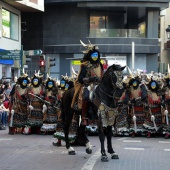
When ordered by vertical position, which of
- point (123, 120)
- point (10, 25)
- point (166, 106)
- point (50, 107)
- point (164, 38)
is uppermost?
→ point (164, 38)

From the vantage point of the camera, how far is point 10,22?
3388cm

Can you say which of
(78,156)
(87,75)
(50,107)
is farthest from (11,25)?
(78,156)

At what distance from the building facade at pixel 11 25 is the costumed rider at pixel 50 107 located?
14.7m

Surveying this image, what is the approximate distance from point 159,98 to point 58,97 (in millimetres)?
3622

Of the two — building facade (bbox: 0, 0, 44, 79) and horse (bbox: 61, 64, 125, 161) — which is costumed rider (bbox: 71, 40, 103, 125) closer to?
horse (bbox: 61, 64, 125, 161)

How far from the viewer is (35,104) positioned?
55.2 ft

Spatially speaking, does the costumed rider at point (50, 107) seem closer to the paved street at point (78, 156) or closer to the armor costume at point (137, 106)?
the paved street at point (78, 156)

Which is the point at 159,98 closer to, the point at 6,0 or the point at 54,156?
the point at 54,156

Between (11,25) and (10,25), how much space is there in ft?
0.94

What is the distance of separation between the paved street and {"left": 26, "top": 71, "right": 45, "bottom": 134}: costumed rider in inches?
75.8

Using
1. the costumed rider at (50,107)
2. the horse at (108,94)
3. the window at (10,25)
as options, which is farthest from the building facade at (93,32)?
the horse at (108,94)

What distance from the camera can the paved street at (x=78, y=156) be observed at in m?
9.59

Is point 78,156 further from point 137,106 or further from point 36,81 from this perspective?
point 36,81

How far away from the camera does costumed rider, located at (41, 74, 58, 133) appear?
16.5 metres
